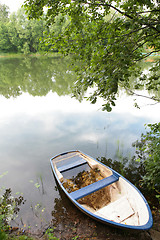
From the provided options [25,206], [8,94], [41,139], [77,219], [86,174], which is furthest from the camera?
[8,94]

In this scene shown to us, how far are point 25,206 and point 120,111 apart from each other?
9589 mm

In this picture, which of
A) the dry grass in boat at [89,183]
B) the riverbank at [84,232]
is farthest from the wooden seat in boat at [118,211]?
the dry grass in boat at [89,183]

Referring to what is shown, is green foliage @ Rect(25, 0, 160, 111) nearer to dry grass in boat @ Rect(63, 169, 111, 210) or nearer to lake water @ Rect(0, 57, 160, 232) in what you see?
lake water @ Rect(0, 57, 160, 232)

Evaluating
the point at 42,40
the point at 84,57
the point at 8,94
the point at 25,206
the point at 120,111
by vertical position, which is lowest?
the point at 25,206

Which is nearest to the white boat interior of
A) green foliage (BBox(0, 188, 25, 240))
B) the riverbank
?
the riverbank

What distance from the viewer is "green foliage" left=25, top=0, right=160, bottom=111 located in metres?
2.34

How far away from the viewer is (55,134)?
9773 mm

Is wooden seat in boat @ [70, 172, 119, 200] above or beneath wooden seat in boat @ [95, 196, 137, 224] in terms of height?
above

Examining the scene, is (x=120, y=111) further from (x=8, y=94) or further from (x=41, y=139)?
(x=8, y=94)

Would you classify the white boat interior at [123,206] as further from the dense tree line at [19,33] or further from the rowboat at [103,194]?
the dense tree line at [19,33]

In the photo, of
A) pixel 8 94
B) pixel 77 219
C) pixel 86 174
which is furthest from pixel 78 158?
pixel 8 94

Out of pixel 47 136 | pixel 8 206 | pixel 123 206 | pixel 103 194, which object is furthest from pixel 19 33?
pixel 123 206

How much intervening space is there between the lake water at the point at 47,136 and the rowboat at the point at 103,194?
2.48ft

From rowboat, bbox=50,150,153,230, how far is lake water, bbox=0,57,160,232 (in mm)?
757
